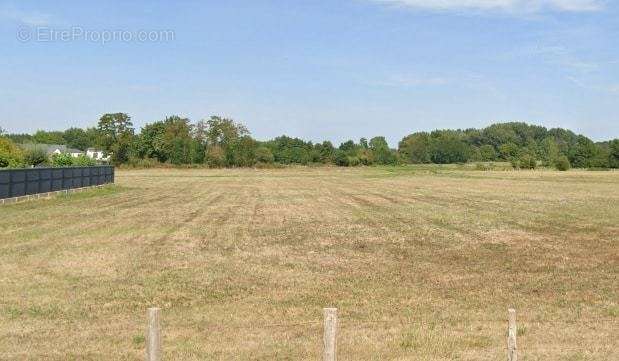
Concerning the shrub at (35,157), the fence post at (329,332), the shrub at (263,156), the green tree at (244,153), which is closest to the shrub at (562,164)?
the shrub at (263,156)

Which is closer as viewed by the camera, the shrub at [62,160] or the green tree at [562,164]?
the shrub at [62,160]

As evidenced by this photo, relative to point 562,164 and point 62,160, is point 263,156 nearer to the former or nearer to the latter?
point 562,164

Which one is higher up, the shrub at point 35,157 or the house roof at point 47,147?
the house roof at point 47,147

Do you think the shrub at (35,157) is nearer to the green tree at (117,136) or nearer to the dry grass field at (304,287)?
the dry grass field at (304,287)

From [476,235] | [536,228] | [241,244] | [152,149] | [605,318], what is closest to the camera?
[605,318]

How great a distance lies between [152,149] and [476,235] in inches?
5493

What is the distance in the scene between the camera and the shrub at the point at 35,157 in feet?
193

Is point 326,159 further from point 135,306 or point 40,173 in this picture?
point 135,306

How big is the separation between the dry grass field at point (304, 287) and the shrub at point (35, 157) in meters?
31.7

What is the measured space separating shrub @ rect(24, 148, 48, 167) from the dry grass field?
104 feet

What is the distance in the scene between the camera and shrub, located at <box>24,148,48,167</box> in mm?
58938

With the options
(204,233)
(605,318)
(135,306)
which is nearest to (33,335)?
A: (135,306)

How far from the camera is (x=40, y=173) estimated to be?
43.8 metres

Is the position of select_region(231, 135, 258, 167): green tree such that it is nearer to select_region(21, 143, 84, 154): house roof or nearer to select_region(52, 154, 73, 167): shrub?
select_region(21, 143, 84, 154): house roof
